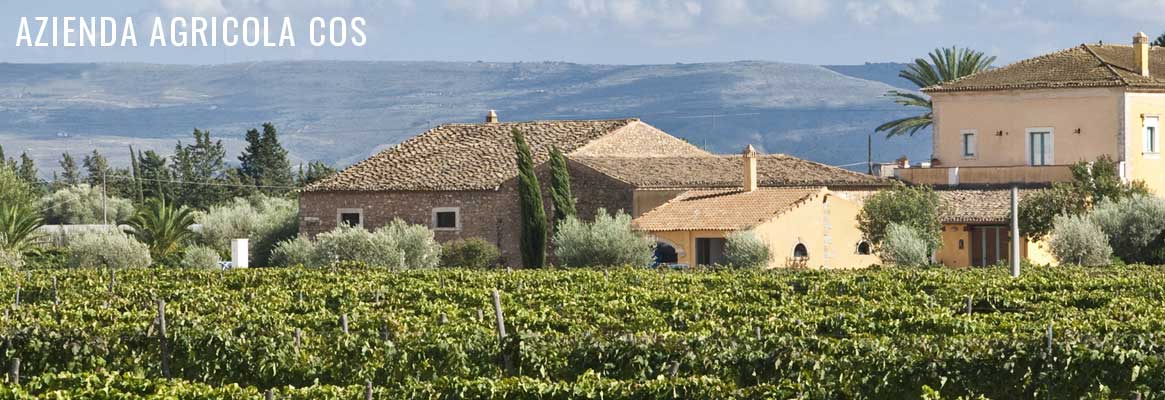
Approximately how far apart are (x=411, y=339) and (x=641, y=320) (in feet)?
14.2

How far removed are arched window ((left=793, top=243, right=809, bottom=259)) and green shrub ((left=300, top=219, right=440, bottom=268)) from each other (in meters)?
8.73

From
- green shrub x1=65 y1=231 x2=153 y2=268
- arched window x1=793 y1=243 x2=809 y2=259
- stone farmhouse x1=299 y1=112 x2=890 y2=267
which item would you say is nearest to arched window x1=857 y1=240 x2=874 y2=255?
stone farmhouse x1=299 y1=112 x2=890 y2=267

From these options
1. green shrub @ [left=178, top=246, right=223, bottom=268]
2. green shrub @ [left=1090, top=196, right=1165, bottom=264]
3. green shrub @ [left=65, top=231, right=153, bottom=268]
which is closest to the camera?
green shrub @ [left=1090, top=196, right=1165, bottom=264]

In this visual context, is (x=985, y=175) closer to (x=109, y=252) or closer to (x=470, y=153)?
(x=470, y=153)

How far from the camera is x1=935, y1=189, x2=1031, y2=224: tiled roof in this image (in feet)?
170

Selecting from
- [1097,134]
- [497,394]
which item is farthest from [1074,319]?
[1097,134]

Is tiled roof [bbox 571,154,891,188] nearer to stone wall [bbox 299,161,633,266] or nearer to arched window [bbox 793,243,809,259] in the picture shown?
stone wall [bbox 299,161,633,266]

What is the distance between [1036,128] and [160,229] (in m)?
23.9

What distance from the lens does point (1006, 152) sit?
57.2 meters

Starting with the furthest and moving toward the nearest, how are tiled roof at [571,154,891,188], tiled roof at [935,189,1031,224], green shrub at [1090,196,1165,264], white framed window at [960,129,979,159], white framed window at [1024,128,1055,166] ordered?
white framed window at [960,129,979,159] → white framed window at [1024,128,1055,166] → tiled roof at [571,154,891,188] → tiled roof at [935,189,1031,224] → green shrub at [1090,196,1165,264]

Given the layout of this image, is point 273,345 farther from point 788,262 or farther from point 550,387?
point 788,262

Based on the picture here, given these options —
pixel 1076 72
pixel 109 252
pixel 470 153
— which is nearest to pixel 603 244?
pixel 470 153

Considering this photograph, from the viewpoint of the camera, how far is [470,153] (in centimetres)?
5800

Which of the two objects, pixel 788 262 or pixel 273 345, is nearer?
pixel 273 345
